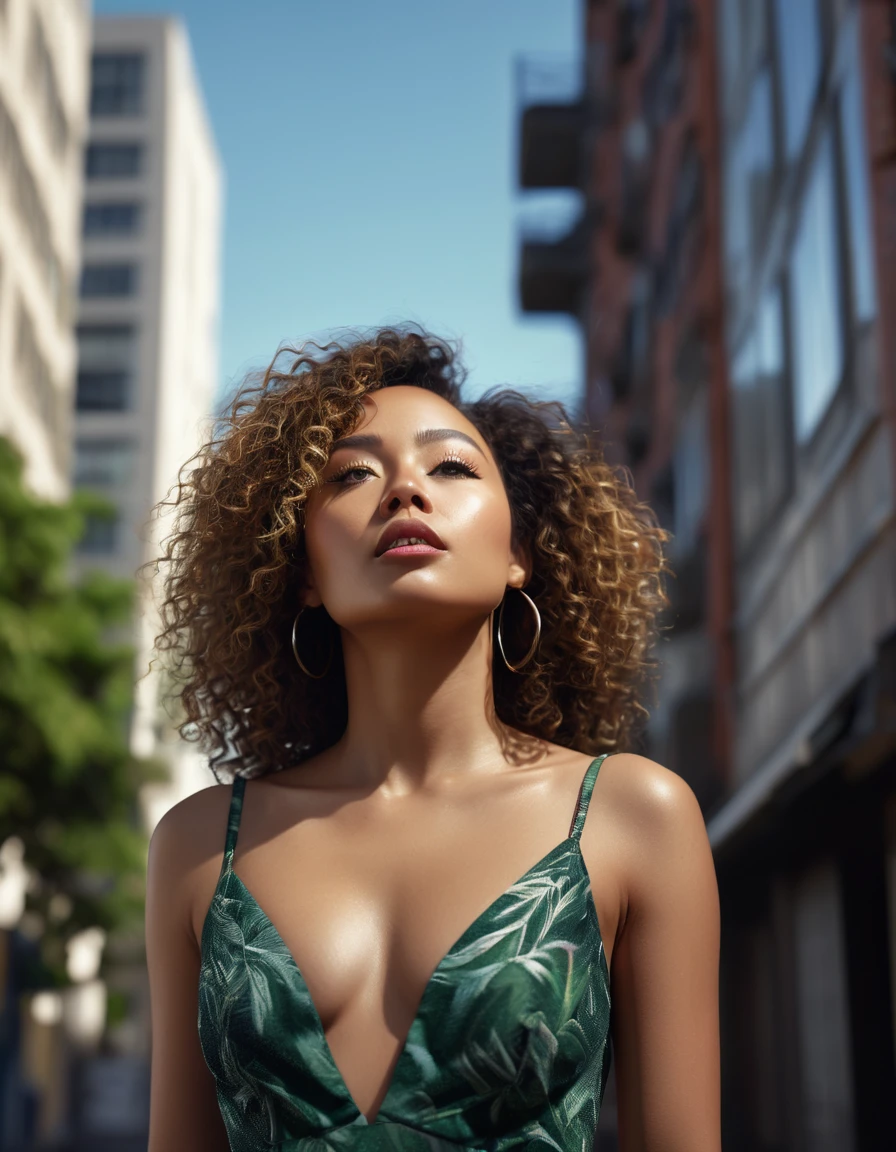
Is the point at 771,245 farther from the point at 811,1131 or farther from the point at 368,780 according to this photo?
the point at 368,780

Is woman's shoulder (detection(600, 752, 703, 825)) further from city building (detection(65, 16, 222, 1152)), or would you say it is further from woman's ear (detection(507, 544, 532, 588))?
city building (detection(65, 16, 222, 1152))

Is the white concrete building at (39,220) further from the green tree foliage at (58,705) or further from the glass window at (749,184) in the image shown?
the glass window at (749,184)

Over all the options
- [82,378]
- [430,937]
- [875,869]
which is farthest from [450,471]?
[82,378]

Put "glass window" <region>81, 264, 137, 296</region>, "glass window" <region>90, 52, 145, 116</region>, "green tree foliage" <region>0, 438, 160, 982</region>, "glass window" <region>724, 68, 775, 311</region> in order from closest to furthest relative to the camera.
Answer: "glass window" <region>724, 68, 775, 311</region> → "green tree foliage" <region>0, 438, 160, 982</region> → "glass window" <region>81, 264, 137, 296</region> → "glass window" <region>90, 52, 145, 116</region>

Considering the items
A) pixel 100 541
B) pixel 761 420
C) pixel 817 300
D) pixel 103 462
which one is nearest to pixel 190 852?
pixel 817 300

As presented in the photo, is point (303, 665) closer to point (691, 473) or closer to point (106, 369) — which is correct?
point (691, 473)

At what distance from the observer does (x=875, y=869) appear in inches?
406

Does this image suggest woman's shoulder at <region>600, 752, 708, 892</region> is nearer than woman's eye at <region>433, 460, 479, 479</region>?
Yes

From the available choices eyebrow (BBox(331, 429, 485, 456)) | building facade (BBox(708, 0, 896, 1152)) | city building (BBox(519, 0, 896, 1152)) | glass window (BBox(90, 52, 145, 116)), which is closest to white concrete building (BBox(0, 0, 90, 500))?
city building (BBox(519, 0, 896, 1152))

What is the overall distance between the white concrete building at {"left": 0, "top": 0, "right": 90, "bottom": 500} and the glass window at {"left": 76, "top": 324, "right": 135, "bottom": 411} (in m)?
22.9

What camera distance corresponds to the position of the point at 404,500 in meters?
2.45

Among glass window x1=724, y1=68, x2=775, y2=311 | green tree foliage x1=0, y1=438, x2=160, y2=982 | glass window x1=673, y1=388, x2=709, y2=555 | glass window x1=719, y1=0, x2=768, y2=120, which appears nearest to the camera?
glass window x1=724, y1=68, x2=775, y2=311

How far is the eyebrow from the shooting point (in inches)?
102

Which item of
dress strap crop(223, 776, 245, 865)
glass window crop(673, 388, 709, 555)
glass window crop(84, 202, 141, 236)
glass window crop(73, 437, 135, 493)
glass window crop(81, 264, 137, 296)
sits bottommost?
glass window crop(73, 437, 135, 493)
